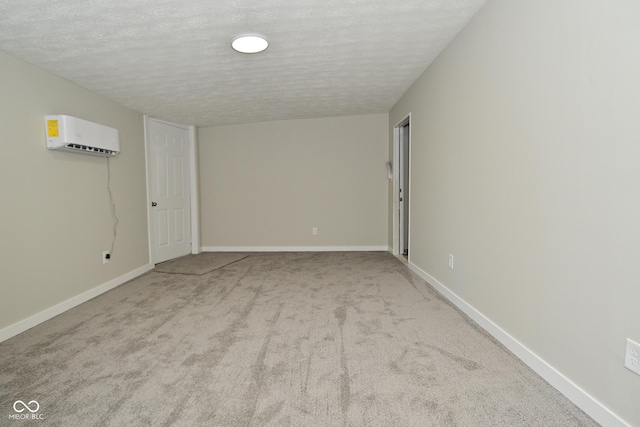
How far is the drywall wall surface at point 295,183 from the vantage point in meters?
5.33

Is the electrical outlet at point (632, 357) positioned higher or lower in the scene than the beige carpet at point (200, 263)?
higher

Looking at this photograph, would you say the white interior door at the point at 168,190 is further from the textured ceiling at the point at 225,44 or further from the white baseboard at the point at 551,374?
the white baseboard at the point at 551,374

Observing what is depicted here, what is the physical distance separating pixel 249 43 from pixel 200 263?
10.7 feet

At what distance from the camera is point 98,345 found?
214 cm

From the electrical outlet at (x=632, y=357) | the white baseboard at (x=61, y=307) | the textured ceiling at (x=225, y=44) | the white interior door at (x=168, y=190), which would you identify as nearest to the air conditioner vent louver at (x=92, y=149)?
the textured ceiling at (x=225, y=44)

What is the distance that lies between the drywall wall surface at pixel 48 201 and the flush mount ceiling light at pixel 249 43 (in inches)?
69.0

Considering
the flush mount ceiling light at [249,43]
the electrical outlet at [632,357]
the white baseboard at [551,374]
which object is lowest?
the white baseboard at [551,374]

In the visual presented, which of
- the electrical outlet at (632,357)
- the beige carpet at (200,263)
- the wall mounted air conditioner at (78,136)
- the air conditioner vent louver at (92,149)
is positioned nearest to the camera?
the electrical outlet at (632,357)

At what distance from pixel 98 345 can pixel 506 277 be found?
272 cm

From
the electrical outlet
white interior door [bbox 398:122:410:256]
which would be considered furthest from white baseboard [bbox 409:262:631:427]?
white interior door [bbox 398:122:410:256]

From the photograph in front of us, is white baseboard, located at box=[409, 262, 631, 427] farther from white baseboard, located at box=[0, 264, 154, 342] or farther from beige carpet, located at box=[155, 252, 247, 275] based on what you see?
white baseboard, located at box=[0, 264, 154, 342]

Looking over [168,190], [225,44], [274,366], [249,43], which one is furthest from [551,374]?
[168,190]

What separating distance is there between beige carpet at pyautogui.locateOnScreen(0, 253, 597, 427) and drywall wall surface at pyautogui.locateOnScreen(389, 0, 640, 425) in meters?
0.28

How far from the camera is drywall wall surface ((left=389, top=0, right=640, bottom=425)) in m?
1.23
